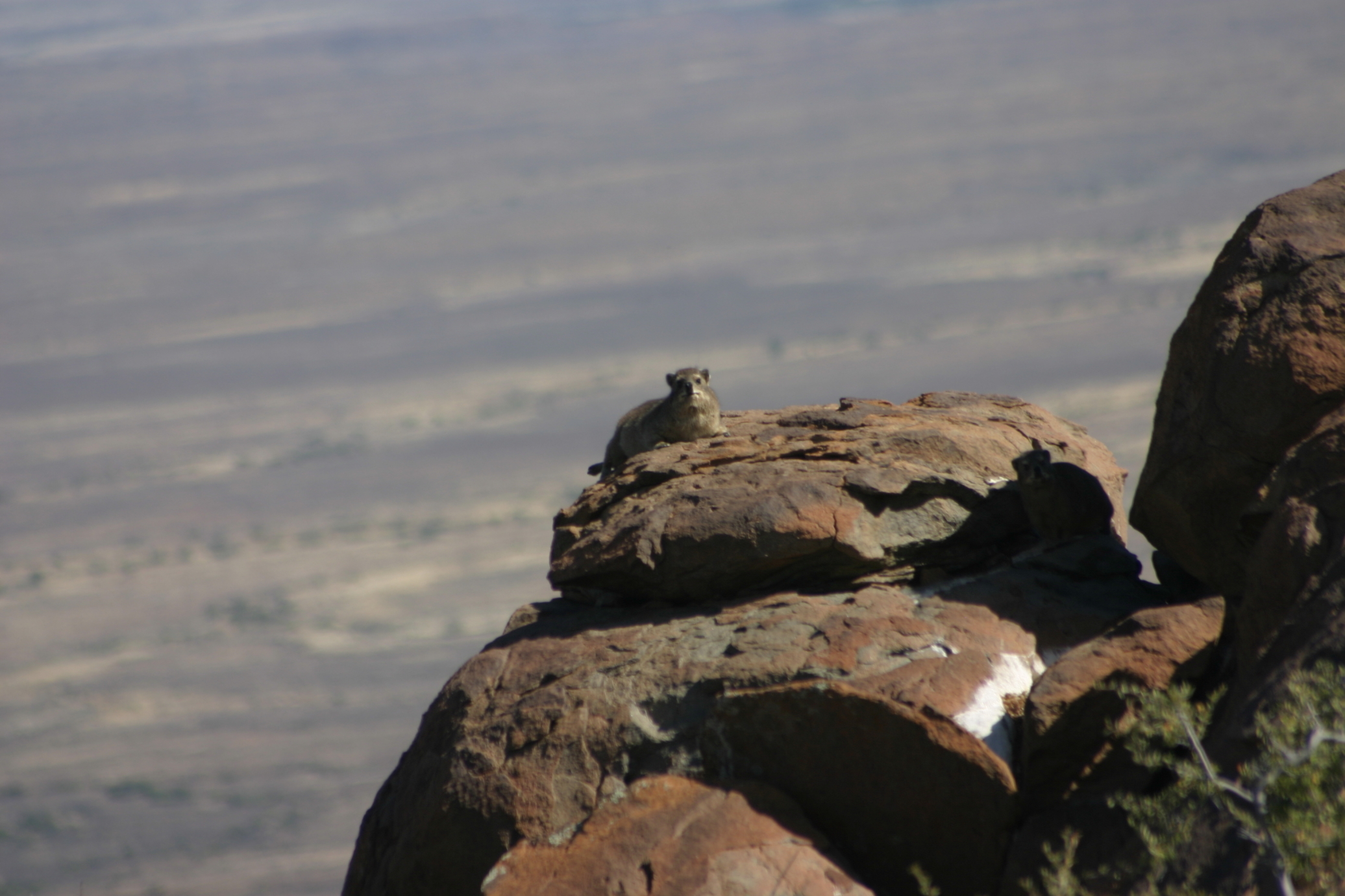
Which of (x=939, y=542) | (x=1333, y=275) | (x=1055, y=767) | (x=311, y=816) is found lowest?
(x=311, y=816)

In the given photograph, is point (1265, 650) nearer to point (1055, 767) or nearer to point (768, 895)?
point (1055, 767)

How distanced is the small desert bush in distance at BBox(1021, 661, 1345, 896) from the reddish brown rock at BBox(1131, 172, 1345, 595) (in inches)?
75.3

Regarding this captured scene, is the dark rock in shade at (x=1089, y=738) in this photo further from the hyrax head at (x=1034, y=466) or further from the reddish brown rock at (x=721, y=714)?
the hyrax head at (x=1034, y=466)

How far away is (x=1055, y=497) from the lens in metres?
7.72

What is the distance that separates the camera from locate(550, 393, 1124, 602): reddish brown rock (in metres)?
7.45

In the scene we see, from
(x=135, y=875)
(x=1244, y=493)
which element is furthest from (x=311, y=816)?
(x=1244, y=493)

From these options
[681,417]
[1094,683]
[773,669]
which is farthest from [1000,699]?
[681,417]

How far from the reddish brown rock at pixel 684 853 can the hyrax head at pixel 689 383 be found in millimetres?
4486

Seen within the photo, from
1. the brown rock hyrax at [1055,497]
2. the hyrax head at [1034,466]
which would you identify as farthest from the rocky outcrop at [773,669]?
the hyrax head at [1034,466]

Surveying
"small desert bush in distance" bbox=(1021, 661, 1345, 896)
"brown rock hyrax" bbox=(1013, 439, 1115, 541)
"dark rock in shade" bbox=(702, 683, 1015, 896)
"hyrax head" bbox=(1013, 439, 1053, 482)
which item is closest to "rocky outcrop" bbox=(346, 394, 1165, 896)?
"dark rock in shade" bbox=(702, 683, 1015, 896)

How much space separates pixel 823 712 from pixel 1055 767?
1.17 m

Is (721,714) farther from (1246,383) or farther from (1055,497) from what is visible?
(1246,383)

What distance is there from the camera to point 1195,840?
4.46 metres

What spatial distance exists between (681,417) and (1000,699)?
4.63 m
